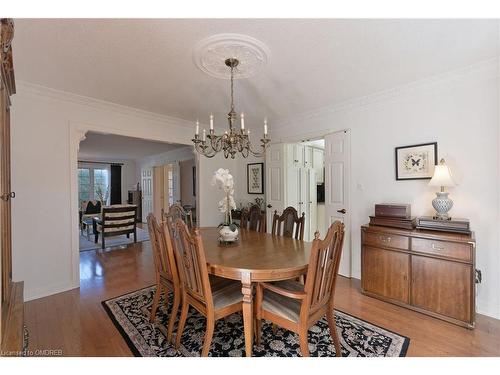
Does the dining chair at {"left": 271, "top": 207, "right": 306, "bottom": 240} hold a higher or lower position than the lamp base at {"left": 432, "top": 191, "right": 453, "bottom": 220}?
lower

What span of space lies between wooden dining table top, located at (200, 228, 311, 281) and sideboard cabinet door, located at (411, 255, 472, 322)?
115 centimetres

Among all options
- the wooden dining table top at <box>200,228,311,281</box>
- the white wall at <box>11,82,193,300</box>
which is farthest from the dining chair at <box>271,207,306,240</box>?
the white wall at <box>11,82,193,300</box>

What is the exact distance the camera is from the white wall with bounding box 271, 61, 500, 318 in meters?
2.20

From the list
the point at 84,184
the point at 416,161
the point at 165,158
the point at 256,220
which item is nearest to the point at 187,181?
the point at 165,158

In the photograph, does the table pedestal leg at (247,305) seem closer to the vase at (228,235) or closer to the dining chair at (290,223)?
the vase at (228,235)

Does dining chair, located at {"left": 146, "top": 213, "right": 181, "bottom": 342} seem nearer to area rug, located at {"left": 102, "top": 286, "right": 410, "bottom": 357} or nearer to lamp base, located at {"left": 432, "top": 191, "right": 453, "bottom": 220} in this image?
area rug, located at {"left": 102, "top": 286, "right": 410, "bottom": 357}

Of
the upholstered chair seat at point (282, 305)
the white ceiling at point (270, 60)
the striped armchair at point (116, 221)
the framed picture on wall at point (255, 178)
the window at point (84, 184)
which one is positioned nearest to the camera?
the upholstered chair seat at point (282, 305)

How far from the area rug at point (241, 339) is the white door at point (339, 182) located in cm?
114

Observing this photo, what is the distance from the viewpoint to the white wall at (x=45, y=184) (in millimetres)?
2588

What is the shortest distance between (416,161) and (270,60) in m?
1.91

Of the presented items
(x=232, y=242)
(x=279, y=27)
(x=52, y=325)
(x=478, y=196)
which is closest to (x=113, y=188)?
(x=52, y=325)

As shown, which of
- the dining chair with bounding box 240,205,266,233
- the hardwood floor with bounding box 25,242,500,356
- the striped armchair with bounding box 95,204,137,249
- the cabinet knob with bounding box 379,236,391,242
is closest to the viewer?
the hardwood floor with bounding box 25,242,500,356

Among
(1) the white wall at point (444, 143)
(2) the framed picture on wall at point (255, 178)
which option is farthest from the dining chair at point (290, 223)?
(2) the framed picture on wall at point (255, 178)

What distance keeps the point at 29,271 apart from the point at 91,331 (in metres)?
1.30
